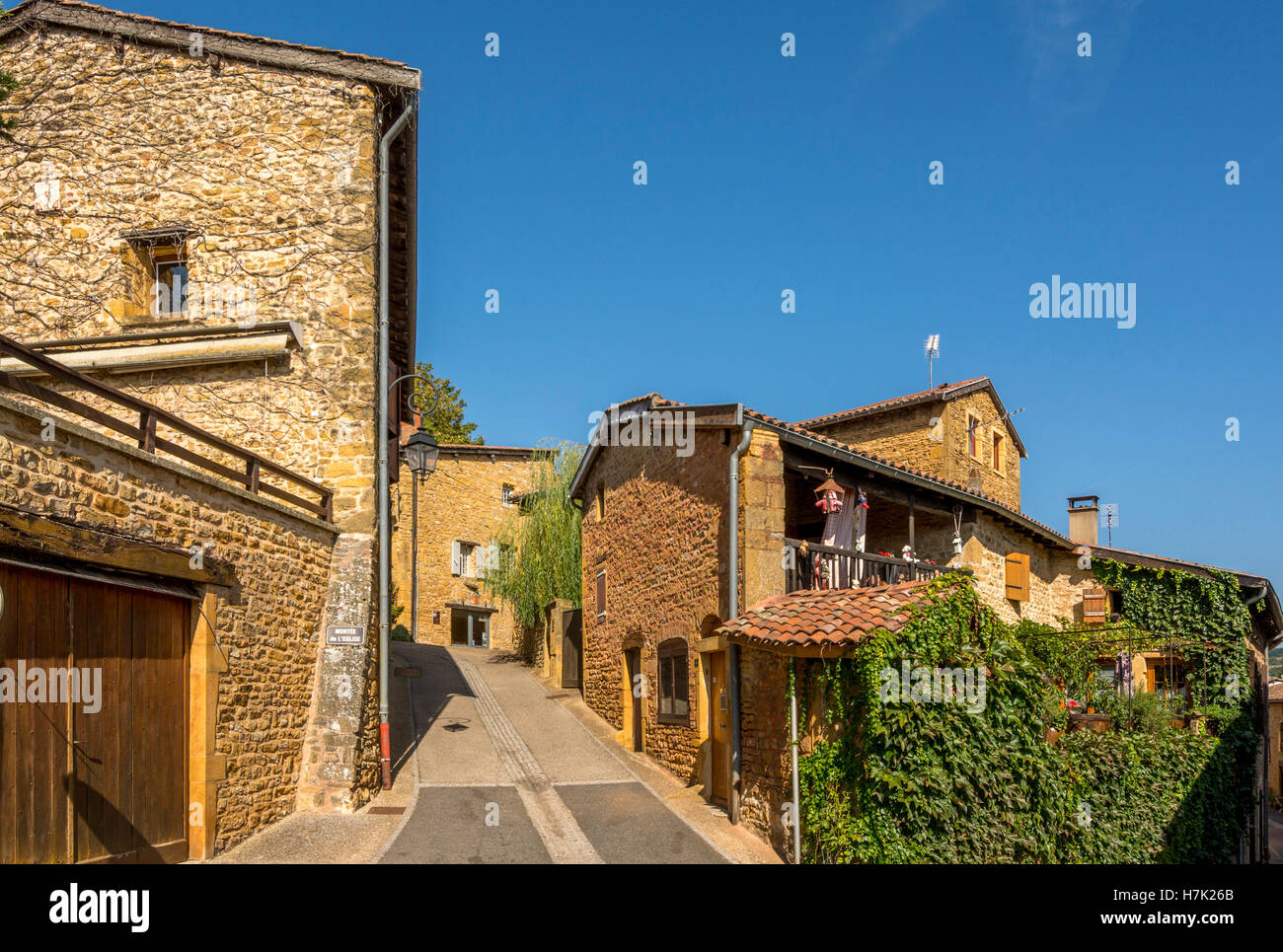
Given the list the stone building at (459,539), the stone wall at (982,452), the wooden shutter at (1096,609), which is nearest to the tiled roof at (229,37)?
the stone wall at (982,452)

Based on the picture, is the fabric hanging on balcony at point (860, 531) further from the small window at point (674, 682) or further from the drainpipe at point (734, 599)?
the small window at point (674, 682)

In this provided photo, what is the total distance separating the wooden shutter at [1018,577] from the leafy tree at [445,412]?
2152 centimetres

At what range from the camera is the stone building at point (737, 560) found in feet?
34.0

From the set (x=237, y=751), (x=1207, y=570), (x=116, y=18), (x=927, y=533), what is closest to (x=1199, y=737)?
(x=1207, y=570)

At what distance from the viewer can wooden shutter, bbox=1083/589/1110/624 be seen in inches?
645

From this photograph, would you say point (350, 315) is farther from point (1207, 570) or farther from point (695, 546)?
point (1207, 570)

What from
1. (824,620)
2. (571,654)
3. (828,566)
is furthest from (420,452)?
(571,654)

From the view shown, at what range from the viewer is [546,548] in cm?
2083

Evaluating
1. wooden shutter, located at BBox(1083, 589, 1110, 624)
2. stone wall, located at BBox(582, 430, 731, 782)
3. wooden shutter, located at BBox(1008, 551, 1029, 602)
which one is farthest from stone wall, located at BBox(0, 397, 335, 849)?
wooden shutter, located at BBox(1083, 589, 1110, 624)

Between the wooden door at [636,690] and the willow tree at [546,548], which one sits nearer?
the wooden door at [636,690]

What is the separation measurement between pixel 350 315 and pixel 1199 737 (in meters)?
12.9

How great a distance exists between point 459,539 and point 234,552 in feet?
62.3

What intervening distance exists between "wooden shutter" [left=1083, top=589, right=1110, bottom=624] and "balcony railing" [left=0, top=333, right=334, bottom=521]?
13.0 m

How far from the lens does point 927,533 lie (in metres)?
14.6
